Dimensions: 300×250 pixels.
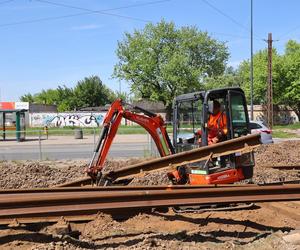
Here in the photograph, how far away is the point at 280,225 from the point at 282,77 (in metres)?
70.4

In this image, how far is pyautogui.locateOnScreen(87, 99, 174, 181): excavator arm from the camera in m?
9.14

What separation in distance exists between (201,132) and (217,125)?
40 cm

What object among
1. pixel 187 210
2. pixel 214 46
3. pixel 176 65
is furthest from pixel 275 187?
pixel 214 46

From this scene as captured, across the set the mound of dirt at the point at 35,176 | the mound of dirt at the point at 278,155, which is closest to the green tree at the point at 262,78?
the mound of dirt at the point at 278,155

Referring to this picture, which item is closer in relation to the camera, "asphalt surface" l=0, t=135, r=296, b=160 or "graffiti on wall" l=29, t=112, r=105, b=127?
"asphalt surface" l=0, t=135, r=296, b=160

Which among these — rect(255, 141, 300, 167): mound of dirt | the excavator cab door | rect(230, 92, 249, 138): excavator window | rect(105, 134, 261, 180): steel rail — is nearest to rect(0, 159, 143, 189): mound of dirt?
rect(105, 134, 261, 180): steel rail

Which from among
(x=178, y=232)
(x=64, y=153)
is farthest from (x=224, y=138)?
(x=64, y=153)

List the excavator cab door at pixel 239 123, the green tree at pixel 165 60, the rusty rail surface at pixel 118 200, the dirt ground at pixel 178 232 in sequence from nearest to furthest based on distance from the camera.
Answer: the rusty rail surface at pixel 118 200 → the dirt ground at pixel 178 232 → the excavator cab door at pixel 239 123 → the green tree at pixel 165 60

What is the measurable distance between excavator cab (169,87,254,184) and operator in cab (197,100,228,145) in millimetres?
Result: 63

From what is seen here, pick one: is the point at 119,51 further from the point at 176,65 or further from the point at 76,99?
the point at 76,99

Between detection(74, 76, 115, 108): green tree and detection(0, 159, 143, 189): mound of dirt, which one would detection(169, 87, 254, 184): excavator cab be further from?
detection(74, 76, 115, 108): green tree

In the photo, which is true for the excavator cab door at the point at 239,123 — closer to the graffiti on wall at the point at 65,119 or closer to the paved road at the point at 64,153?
the paved road at the point at 64,153

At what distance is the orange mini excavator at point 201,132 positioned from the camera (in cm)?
913

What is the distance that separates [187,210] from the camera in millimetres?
8492
